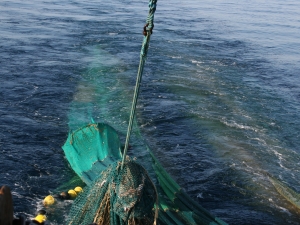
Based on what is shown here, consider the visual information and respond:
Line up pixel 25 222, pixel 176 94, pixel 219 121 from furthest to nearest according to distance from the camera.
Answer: pixel 176 94
pixel 219 121
pixel 25 222

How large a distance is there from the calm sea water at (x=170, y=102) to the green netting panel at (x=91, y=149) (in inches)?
38.6

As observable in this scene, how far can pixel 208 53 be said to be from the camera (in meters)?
31.3

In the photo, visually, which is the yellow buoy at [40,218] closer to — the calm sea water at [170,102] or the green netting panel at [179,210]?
the calm sea water at [170,102]

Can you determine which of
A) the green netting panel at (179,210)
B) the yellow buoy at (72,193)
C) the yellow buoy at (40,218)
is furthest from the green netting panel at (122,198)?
the yellow buoy at (72,193)

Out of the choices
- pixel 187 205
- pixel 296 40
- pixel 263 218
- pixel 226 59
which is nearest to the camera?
pixel 187 205

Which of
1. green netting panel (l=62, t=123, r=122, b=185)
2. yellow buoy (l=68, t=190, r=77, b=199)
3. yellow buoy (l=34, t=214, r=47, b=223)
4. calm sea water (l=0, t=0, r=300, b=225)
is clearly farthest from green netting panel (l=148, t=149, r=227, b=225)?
yellow buoy (l=34, t=214, r=47, b=223)

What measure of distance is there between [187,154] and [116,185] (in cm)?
1000

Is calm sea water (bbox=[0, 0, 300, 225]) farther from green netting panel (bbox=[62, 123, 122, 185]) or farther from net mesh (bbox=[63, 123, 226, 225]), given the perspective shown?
net mesh (bbox=[63, 123, 226, 225])

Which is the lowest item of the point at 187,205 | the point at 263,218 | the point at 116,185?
the point at 263,218

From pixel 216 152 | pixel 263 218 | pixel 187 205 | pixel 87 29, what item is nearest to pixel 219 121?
pixel 216 152

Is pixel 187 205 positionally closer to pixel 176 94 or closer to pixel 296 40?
pixel 176 94

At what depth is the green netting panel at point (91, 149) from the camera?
13.5m

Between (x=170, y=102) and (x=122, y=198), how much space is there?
15.1m

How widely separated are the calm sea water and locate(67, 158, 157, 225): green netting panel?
5439mm
